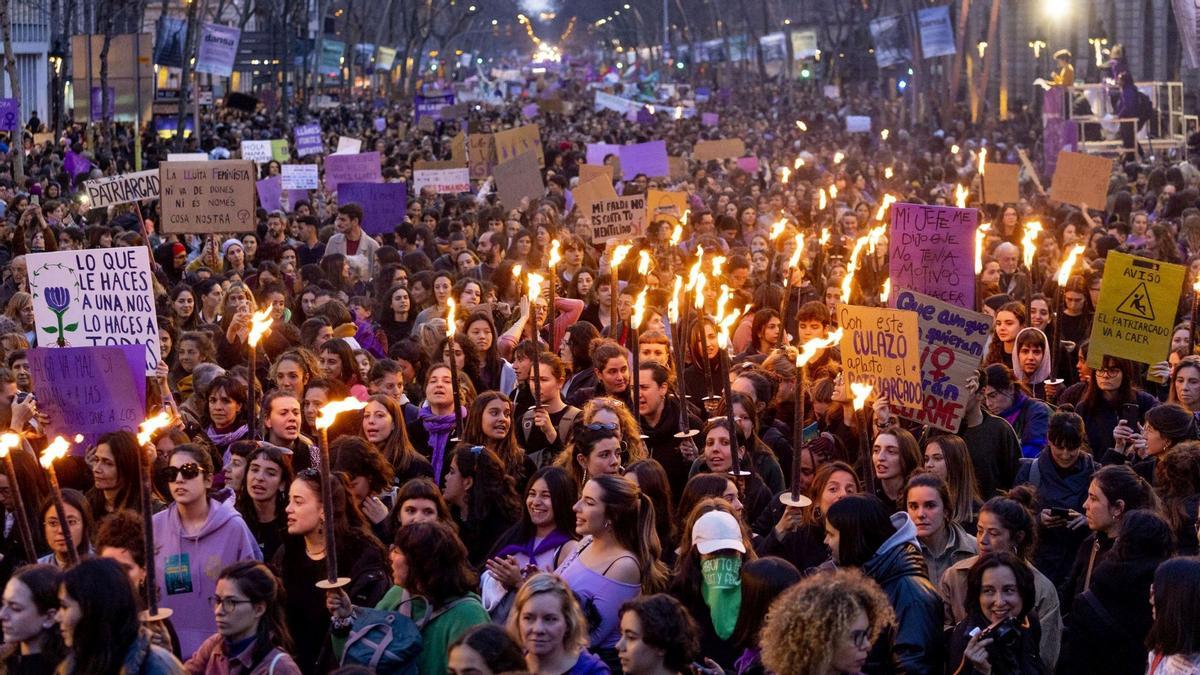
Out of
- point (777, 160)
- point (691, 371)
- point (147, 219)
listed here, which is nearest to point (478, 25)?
point (777, 160)

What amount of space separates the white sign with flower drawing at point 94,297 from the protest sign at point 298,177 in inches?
538

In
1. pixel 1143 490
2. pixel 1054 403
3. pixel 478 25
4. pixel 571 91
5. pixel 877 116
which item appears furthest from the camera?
pixel 478 25

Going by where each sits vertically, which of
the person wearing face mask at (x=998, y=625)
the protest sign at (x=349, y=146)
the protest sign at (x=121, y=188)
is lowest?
the person wearing face mask at (x=998, y=625)

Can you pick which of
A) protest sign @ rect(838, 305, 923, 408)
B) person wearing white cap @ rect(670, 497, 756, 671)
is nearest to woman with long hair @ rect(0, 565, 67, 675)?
person wearing white cap @ rect(670, 497, 756, 671)

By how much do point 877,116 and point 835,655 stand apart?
53.7 metres

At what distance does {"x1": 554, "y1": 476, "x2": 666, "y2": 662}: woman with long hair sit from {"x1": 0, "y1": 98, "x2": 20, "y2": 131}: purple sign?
22164 mm

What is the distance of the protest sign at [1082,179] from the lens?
17641 mm

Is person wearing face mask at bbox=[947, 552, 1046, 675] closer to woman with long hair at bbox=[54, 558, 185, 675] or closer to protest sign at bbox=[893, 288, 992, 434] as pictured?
protest sign at bbox=[893, 288, 992, 434]

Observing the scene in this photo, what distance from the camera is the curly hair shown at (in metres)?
4.95

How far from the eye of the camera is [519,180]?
65.7 ft

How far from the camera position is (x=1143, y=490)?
6805 millimetres

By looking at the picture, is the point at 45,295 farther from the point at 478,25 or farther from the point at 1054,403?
the point at 478,25

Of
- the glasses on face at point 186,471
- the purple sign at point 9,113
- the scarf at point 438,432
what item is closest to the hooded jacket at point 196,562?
the glasses on face at point 186,471

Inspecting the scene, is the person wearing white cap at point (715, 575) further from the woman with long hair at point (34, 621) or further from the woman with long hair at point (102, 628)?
the woman with long hair at point (34, 621)
